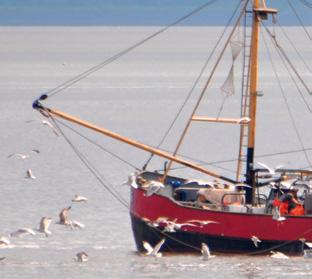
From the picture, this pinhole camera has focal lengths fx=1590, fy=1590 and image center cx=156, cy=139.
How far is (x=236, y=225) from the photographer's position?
25125 millimetres

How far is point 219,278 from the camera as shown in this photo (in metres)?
24.6

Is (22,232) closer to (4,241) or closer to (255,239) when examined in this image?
(4,241)

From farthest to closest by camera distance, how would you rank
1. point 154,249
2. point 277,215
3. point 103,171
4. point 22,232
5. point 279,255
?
1. point 103,171
2. point 22,232
3. point 154,249
4. point 279,255
5. point 277,215

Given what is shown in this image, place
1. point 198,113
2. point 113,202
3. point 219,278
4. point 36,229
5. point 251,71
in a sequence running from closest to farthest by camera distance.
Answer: point 219,278, point 251,71, point 36,229, point 113,202, point 198,113

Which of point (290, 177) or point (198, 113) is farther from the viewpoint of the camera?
point (198, 113)

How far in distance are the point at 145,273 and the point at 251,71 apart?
3.90m

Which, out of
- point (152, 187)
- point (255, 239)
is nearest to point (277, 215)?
point (255, 239)

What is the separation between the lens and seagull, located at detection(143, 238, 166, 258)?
25.8m

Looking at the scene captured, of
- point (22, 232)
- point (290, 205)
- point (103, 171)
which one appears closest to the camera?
point (290, 205)

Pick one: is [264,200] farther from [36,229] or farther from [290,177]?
[36,229]

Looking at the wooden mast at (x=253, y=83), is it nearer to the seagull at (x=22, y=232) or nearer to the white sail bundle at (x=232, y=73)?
the white sail bundle at (x=232, y=73)

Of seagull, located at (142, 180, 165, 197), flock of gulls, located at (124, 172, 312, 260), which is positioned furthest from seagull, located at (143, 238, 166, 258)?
seagull, located at (142, 180, 165, 197)

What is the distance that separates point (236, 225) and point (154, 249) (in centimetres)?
156

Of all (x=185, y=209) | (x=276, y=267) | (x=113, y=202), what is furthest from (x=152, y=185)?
(x=113, y=202)
